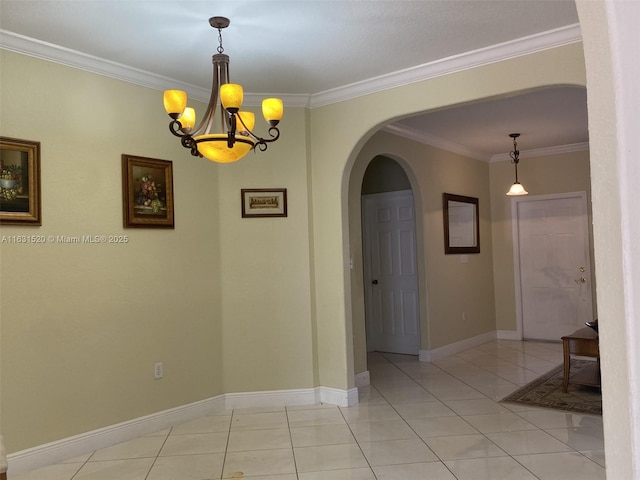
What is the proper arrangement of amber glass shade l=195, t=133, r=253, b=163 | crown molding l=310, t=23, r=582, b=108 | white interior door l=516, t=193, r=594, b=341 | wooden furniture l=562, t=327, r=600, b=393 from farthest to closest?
white interior door l=516, t=193, r=594, b=341 < wooden furniture l=562, t=327, r=600, b=393 < crown molding l=310, t=23, r=582, b=108 < amber glass shade l=195, t=133, r=253, b=163

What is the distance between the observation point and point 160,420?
3779 millimetres

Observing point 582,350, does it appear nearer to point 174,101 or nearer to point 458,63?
point 458,63

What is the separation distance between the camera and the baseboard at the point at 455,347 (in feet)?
19.3

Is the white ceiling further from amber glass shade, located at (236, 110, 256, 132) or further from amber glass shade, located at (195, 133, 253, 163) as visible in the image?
amber glass shade, located at (195, 133, 253, 163)

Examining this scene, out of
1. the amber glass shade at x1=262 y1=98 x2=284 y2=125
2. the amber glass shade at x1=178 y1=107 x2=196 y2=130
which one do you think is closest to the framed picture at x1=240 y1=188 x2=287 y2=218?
the amber glass shade at x1=178 y1=107 x2=196 y2=130

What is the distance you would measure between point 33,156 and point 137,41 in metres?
0.94

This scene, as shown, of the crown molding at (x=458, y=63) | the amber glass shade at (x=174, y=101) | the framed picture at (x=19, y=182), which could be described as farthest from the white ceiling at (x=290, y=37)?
the framed picture at (x=19, y=182)

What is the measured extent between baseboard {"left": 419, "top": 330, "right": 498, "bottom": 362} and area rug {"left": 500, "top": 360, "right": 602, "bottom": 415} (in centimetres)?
125

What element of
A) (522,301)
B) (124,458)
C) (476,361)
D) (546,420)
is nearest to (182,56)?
(124,458)

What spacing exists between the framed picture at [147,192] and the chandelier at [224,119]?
807 mm

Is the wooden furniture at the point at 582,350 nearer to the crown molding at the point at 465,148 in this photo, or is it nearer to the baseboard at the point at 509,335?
the baseboard at the point at 509,335

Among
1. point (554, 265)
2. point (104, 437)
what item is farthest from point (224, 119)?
point (554, 265)

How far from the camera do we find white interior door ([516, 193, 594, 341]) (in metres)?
6.70

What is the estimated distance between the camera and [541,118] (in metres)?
5.35
